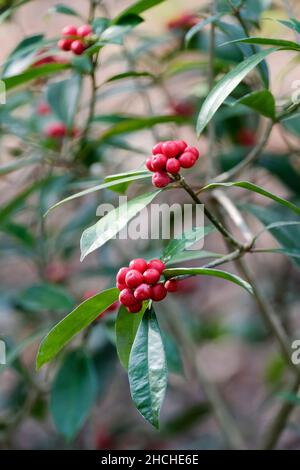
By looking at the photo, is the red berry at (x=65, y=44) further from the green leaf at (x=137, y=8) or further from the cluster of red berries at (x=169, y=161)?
the cluster of red berries at (x=169, y=161)

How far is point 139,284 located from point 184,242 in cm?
11

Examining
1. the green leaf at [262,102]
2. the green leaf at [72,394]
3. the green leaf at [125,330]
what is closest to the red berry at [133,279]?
the green leaf at [125,330]

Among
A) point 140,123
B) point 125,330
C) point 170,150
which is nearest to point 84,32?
point 140,123

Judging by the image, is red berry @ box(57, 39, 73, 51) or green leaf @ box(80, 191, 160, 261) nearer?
green leaf @ box(80, 191, 160, 261)

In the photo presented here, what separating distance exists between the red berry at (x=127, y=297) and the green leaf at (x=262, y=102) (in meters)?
0.33

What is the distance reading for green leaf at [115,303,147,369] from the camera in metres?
0.88

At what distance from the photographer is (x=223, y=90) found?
0.82m

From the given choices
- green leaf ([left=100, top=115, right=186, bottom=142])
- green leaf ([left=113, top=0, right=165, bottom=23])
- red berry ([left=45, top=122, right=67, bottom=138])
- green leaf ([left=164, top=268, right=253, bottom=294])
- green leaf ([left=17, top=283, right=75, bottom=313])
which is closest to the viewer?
green leaf ([left=164, top=268, right=253, bottom=294])

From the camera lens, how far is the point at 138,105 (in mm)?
3518

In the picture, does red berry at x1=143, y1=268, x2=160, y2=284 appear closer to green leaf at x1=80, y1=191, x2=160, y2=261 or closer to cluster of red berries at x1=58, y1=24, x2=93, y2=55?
green leaf at x1=80, y1=191, x2=160, y2=261

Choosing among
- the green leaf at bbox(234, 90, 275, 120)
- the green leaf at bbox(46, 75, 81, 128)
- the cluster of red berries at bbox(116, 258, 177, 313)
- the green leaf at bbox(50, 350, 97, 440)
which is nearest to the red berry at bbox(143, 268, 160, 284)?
the cluster of red berries at bbox(116, 258, 177, 313)

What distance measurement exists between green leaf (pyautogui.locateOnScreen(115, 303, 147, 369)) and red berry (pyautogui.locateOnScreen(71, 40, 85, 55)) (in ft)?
1.56
